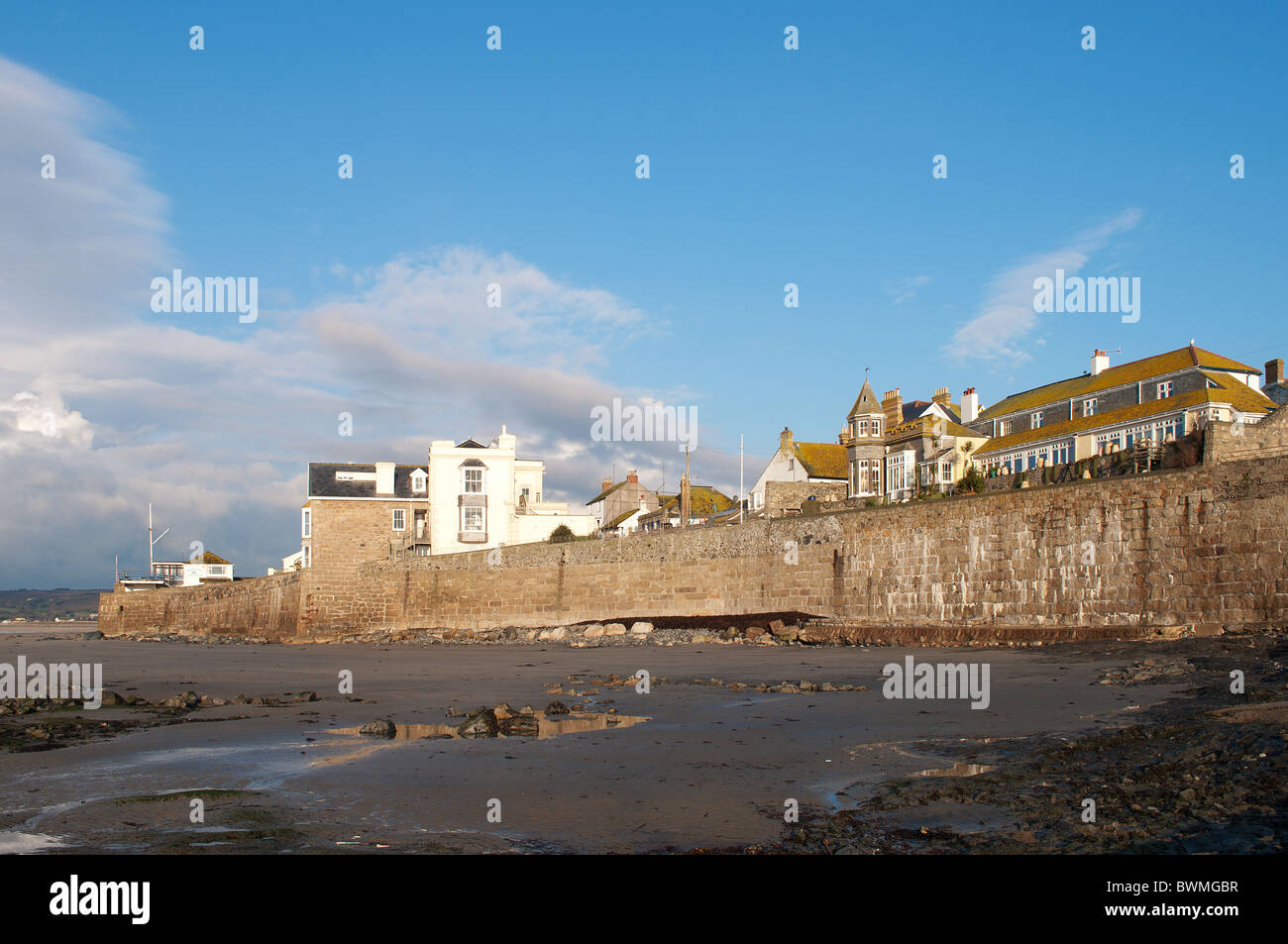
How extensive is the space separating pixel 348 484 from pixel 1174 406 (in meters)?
37.5

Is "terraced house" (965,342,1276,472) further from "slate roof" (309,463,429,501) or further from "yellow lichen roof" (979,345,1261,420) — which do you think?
"slate roof" (309,463,429,501)

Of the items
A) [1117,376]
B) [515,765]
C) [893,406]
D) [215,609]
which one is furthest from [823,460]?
[515,765]

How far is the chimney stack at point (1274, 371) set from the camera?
132ft

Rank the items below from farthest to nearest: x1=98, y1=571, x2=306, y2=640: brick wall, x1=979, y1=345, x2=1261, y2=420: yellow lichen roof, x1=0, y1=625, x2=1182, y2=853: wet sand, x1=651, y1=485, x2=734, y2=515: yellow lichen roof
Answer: x1=651, y1=485, x2=734, y2=515: yellow lichen roof < x1=98, y1=571, x2=306, y2=640: brick wall < x1=979, y1=345, x2=1261, y2=420: yellow lichen roof < x1=0, y1=625, x2=1182, y2=853: wet sand

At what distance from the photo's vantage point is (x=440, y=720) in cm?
1292

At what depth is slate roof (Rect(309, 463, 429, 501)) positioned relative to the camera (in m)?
46.8

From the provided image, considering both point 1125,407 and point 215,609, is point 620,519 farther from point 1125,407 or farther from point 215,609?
point 1125,407

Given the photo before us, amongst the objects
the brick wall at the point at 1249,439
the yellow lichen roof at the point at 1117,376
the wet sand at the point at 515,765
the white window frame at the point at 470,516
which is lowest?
the wet sand at the point at 515,765

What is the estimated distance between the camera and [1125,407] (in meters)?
37.0

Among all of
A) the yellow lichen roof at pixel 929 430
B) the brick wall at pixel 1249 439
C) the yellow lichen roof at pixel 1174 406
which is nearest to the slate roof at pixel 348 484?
the yellow lichen roof at pixel 929 430

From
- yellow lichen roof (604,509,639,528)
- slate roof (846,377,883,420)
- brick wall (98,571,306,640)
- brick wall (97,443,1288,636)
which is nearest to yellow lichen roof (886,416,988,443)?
slate roof (846,377,883,420)

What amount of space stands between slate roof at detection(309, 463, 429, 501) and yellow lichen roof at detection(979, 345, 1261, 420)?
103ft

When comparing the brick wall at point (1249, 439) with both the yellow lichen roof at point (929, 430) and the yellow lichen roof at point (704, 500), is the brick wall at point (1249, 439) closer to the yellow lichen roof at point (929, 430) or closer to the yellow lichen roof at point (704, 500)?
the yellow lichen roof at point (929, 430)

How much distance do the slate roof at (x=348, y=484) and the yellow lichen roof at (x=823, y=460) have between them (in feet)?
69.4
